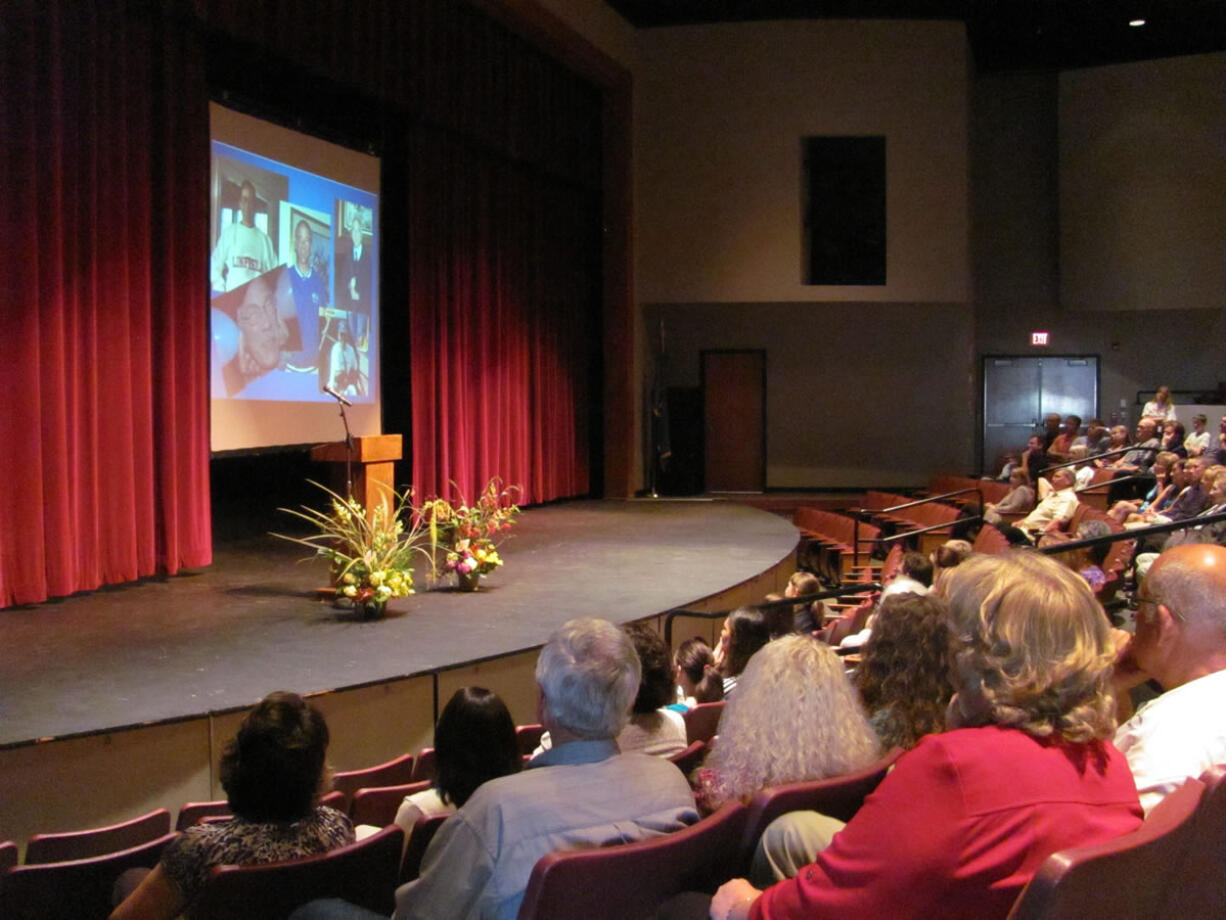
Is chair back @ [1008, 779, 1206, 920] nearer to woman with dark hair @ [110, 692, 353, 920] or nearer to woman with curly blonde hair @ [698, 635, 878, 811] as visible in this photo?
woman with curly blonde hair @ [698, 635, 878, 811]

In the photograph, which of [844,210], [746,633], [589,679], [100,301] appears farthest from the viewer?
[844,210]

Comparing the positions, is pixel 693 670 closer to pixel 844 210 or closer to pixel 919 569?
pixel 919 569

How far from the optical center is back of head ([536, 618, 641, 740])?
2.04m

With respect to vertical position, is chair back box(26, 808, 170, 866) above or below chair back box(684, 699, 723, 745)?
below

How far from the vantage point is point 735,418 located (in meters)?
14.5

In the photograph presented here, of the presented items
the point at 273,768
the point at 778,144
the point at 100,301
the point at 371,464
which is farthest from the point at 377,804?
the point at 778,144

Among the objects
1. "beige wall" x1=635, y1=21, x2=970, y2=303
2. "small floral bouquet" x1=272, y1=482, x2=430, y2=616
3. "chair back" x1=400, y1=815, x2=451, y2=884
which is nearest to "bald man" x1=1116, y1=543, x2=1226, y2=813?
"chair back" x1=400, y1=815, x2=451, y2=884

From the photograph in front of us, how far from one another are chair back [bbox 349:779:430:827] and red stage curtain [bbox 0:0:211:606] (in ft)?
12.3

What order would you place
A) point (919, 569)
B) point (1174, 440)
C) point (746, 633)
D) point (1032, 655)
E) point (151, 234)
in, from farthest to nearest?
point (1174, 440), point (151, 234), point (919, 569), point (746, 633), point (1032, 655)

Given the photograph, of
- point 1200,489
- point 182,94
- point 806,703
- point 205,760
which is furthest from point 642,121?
point 806,703

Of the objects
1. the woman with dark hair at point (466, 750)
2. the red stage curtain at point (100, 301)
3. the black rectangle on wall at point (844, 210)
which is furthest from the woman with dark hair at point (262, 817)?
Answer: the black rectangle on wall at point (844, 210)

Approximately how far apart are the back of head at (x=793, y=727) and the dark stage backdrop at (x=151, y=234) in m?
4.91

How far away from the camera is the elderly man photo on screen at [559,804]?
1760 mm

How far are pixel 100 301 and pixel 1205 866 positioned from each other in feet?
20.1
